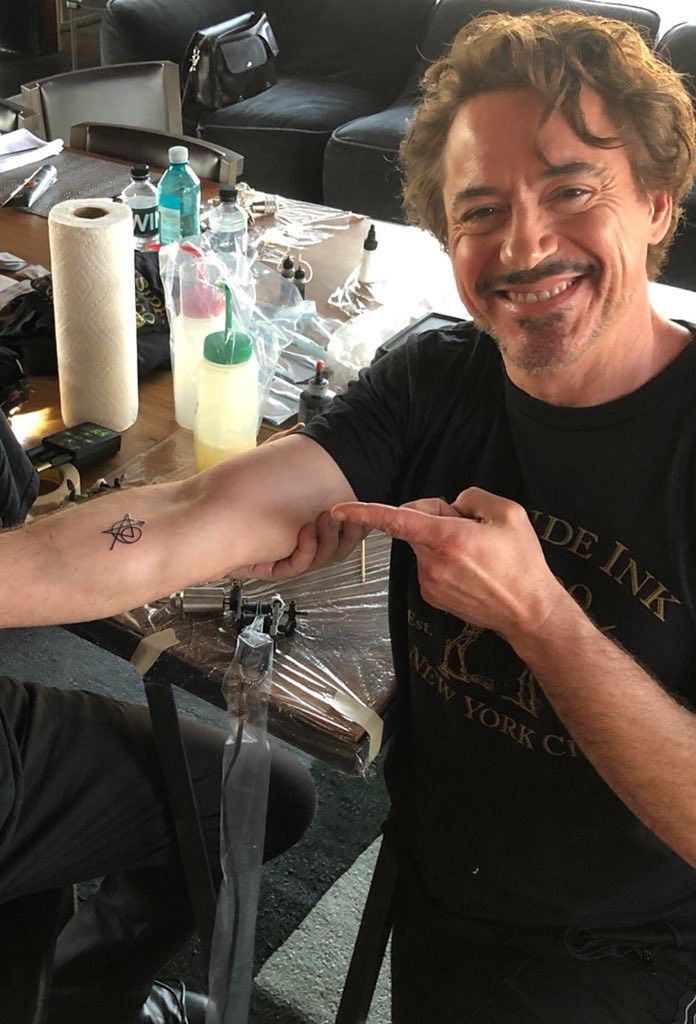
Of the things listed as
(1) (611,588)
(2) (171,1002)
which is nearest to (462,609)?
(1) (611,588)

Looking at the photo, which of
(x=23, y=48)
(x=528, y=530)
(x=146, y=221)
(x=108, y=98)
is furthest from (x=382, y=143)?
(x=23, y=48)

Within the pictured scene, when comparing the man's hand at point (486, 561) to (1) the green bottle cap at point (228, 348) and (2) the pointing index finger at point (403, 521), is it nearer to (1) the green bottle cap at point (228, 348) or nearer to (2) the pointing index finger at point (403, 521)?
(2) the pointing index finger at point (403, 521)

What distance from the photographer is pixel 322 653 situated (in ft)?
3.85

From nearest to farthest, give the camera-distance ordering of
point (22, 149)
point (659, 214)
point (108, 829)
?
point (659, 214), point (108, 829), point (22, 149)

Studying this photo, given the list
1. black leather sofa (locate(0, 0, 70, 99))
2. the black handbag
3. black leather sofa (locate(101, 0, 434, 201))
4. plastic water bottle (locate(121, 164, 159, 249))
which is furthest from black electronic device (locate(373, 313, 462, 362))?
black leather sofa (locate(0, 0, 70, 99))

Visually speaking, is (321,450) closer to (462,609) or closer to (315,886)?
(462,609)

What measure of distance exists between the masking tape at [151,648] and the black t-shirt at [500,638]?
26cm

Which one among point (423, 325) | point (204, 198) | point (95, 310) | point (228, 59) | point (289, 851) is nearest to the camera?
point (95, 310)

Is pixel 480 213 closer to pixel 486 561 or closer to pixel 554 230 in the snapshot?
pixel 554 230

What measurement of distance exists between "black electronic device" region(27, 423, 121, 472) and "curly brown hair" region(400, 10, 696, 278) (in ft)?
2.03

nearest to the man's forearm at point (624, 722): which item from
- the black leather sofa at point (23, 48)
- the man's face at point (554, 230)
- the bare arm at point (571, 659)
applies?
the bare arm at point (571, 659)

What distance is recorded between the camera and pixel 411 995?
1.22 metres

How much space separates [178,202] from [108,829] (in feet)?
4.21

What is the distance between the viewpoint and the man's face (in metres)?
1.10
